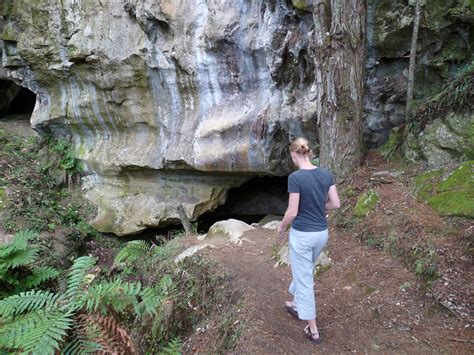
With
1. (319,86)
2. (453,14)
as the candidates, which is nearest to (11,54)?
(319,86)

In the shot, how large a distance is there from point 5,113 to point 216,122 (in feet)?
42.3

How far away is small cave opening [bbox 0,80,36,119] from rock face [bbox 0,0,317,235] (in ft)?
16.4

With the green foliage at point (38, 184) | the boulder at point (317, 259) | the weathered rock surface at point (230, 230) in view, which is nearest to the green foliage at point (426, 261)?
the boulder at point (317, 259)

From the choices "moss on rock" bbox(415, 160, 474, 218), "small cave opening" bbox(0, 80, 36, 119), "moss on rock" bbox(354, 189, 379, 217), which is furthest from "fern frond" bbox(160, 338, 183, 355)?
"small cave opening" bbox(0, 80, 36, 119)

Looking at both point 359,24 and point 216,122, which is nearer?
point 359,24

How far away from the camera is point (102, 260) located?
10672mm

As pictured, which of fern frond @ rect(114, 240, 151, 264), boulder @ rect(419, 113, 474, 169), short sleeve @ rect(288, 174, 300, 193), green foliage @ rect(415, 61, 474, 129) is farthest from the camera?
fern frond @ rect(114, 240, 151, 264)

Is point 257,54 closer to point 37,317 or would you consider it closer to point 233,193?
point 233,193

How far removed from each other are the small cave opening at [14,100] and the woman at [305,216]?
17.4 m

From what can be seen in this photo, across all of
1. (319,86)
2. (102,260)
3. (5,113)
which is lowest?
(102,260)

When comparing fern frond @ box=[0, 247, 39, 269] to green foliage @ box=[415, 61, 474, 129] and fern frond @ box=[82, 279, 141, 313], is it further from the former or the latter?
green foliage @ box=[415, 61, 474, 129]

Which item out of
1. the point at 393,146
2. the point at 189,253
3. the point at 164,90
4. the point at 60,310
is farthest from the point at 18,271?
the point at 393,146

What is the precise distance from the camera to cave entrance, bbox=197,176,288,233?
11797 millimetres

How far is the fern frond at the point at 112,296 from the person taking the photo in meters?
4.09
